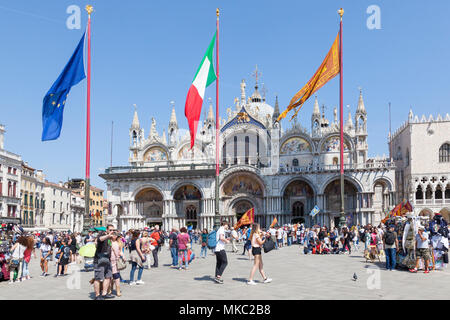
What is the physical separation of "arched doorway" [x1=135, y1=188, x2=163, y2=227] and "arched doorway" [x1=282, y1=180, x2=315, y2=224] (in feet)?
46.8

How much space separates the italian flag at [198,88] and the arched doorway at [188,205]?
2817 cm

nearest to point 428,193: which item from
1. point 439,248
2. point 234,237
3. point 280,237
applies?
point 280,237

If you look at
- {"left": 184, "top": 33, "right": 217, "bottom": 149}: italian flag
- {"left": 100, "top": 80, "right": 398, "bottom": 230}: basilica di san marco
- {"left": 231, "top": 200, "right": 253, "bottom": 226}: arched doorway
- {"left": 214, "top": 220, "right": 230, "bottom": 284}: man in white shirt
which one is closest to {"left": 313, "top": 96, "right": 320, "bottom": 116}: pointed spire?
{"left": 100, "top": 80, "right": 398, "bottom": 230}: basilica di san marco

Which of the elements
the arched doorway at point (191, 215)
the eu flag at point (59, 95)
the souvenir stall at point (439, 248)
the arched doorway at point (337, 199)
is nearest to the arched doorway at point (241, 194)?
the arched doorway at point (191, 215)

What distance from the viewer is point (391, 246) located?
1591cm

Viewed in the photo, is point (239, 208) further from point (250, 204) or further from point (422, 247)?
point (422, 247)

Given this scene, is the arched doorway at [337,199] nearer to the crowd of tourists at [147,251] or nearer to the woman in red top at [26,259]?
the crowd of tourists at [147,251]

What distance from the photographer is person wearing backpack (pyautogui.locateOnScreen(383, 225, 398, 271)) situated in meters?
15.8

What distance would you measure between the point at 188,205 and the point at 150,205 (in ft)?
15.3

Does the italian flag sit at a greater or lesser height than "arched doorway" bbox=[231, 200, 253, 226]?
greater

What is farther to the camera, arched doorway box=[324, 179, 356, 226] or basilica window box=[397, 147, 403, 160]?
basilica window box=[397, 147, 403, 160]

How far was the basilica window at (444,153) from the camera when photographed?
4881cm

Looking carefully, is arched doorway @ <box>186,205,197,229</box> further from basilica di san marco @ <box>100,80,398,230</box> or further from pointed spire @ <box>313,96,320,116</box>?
pointed spire @ <box>313,96,320,116</box>

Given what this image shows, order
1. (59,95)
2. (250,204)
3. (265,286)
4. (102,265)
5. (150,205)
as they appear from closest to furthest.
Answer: (102,265), (265,286), (59,95), (250,204), (150,205)
